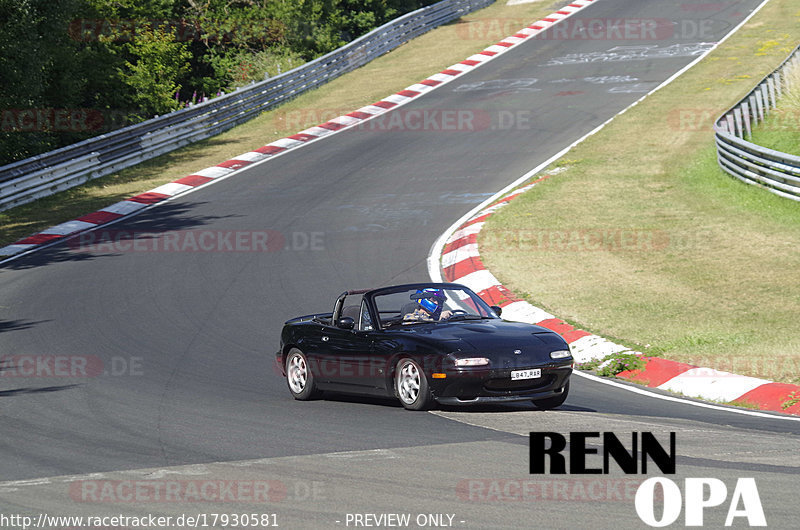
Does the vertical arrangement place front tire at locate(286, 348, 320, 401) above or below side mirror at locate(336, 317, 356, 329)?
below

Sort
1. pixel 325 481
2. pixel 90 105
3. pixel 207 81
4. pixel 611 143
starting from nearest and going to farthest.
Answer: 1. pixel 325 481
2. pixel 611 143
3. pixel 90 105
4. pixel 207 81

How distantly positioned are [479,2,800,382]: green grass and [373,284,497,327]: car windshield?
2526 mm

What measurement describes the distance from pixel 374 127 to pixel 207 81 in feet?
40.8

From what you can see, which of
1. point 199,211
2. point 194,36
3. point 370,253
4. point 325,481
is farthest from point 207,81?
point 325,481

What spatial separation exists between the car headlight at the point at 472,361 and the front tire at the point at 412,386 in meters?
0.38

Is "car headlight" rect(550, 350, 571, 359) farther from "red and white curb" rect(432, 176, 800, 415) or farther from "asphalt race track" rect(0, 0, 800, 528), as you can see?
"red and white curb" rect(432, 176, 800, 415)

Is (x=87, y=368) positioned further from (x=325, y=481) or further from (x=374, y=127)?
(x=374, y=127)

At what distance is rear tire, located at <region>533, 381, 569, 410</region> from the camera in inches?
382

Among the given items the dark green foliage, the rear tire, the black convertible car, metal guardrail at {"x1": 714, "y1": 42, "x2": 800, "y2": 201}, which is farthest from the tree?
the rear tire

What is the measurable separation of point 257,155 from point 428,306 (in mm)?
17829

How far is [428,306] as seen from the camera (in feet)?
34.9

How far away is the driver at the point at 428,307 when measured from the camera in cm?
1055

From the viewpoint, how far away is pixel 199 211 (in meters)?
22.3

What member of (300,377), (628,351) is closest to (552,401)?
(628,351)
